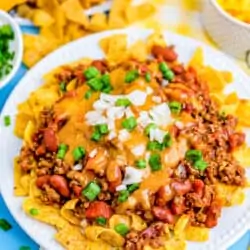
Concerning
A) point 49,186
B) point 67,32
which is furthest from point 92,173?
point 67,32

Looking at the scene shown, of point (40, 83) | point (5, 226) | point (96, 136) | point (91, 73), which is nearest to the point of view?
point (96, 136)

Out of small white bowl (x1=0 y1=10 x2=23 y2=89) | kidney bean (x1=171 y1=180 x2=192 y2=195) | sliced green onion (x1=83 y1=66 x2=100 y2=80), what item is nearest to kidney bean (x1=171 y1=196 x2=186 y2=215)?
kidney bean (x1=171 y1=180 x2=192 y2=195)

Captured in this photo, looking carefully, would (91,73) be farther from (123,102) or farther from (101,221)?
(101,221)

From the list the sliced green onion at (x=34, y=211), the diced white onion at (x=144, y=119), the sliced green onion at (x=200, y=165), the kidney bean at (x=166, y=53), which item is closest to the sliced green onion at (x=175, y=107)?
the diced white onion at (x=144, y=119)

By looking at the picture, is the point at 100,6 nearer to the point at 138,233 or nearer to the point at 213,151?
the point at 213,151

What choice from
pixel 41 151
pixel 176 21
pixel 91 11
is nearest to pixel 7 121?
pixel 41 151

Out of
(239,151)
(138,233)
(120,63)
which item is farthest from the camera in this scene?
(120,63)

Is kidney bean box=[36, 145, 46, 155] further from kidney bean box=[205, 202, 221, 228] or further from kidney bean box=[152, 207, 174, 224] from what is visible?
kidney bean box=[205, 202, 221, 228]
